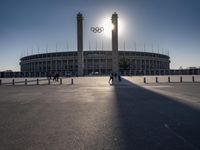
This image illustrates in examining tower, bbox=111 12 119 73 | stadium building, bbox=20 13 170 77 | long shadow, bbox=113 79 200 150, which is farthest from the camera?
stadium building, bbox=20 13 170 77

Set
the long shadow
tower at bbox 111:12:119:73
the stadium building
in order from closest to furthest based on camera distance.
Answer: the long shadow, tower at bbox 111:12:119:73, the stadium building

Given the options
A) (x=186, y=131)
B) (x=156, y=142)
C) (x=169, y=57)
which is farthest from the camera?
(x=169, y=57)

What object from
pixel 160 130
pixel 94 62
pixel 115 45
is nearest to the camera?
pixel 160 130

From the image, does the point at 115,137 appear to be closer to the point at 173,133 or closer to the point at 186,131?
the point at 173,133

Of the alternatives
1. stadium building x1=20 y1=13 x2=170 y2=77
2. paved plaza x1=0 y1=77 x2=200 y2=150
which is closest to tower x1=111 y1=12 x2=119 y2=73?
stadium building x1=20 y1=13 x2=170 y2=77

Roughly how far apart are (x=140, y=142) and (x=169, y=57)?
138588 mm

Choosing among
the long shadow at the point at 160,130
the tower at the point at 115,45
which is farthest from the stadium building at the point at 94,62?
the long shadow at the point at 160,130

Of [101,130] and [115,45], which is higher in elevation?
[115,45]

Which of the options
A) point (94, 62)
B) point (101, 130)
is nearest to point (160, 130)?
point (101, 130)

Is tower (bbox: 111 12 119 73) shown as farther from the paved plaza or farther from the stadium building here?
the paved plaza

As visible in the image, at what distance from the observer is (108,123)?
646cm

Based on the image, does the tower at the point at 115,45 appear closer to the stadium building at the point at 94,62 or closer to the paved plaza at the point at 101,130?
the stadium building at the point at 94,62

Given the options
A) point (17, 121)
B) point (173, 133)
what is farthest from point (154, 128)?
point (17, 121)

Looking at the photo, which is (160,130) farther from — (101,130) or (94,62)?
(94,62)
